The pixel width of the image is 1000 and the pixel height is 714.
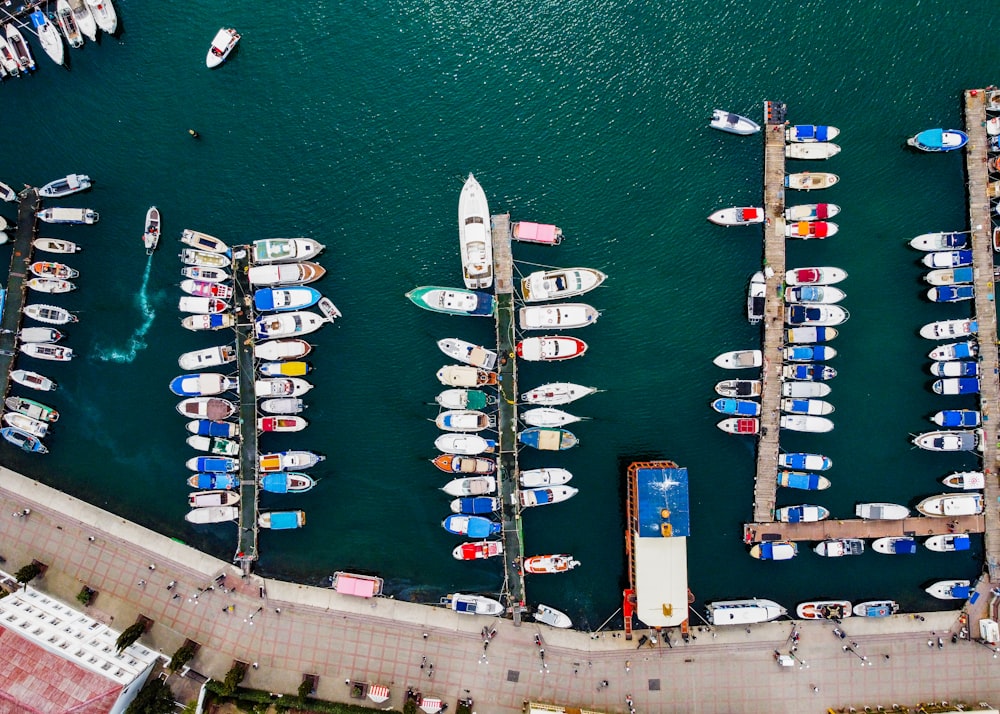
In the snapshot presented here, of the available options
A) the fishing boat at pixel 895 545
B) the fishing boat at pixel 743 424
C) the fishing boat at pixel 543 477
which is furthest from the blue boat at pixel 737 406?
the fishing boat at pixel 895 545

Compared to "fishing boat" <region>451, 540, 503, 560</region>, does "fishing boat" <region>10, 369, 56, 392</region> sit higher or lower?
higher

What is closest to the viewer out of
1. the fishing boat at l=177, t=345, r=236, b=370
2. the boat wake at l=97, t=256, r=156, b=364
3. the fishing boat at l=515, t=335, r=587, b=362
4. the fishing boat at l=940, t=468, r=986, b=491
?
the fishing boat at l=515, t=335, r=587, b=362

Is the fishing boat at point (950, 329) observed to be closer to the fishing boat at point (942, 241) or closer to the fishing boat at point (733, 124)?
the fishing boat at point (942, 241)

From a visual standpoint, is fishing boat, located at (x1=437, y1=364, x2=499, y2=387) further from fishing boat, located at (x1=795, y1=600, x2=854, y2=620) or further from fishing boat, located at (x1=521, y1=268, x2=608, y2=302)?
fishing boat, located at (x1=795, y1=600, x2=854, y2=620)

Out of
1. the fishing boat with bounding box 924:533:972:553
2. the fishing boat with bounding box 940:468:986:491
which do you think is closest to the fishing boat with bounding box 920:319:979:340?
the fishing boat with bounding box 940:468:986:491

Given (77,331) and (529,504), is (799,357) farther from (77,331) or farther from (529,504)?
(77,331)

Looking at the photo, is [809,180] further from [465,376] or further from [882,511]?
[465,376]

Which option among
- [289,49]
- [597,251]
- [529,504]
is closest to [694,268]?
[597,251]
